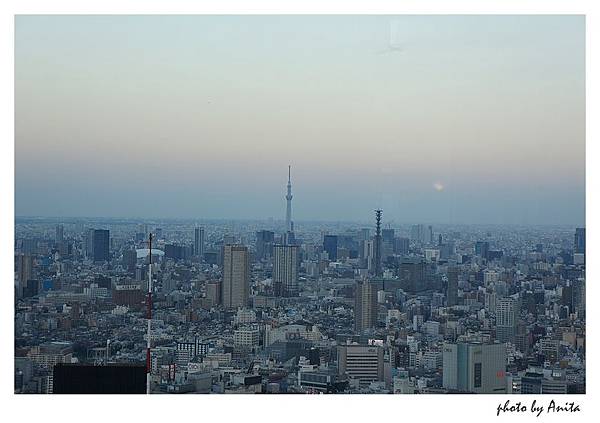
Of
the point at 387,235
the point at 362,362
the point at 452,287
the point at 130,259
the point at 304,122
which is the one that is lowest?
the point at 362,362

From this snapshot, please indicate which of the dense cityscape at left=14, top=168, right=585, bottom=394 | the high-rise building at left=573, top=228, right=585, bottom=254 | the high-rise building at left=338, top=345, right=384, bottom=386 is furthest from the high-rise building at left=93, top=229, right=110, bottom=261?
the high-rise building at left=573, top=228, right=585, bottom=254

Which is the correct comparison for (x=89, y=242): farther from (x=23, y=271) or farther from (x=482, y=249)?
(x=482, y=249)

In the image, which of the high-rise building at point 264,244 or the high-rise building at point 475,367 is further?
the high-rise building at point 264,244

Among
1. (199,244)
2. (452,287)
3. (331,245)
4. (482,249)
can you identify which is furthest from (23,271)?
(482,249)

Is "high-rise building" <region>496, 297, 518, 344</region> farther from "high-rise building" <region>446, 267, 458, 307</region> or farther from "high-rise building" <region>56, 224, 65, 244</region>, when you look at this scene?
"high-rise building" <region>56, 224, 65, 244</region>
